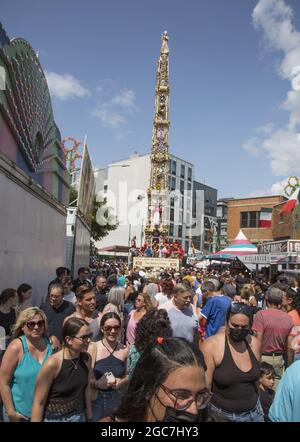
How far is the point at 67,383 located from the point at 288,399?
168 cm

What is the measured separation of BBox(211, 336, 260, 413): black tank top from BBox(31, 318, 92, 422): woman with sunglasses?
1.09 m

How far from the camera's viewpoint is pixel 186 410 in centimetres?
197

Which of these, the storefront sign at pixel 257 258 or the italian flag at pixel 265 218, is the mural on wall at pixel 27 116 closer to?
the storefront sign at pixel 257 258

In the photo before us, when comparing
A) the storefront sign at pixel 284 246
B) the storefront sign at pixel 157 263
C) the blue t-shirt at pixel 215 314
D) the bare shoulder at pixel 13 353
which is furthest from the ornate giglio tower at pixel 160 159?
the bare shoulder at pixel 13 353

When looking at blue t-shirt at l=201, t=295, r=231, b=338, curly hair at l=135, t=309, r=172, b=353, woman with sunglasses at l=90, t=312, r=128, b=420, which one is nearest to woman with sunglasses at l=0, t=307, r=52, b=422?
woman with sunglasses at l=90, t=312, r=128, b=420

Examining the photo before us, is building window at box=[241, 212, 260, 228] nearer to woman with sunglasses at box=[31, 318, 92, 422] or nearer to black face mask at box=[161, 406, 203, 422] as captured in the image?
woman with sunglasses at box=[31, 318, 92, 422]

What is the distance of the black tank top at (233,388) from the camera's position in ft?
11.6

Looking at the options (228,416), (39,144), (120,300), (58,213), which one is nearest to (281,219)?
(58,213)

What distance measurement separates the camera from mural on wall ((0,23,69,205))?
758 centimetres

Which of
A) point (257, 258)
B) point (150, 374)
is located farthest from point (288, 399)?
point (257, 258)

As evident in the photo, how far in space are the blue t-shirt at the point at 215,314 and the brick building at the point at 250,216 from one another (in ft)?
138

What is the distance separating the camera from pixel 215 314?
6410 mm
